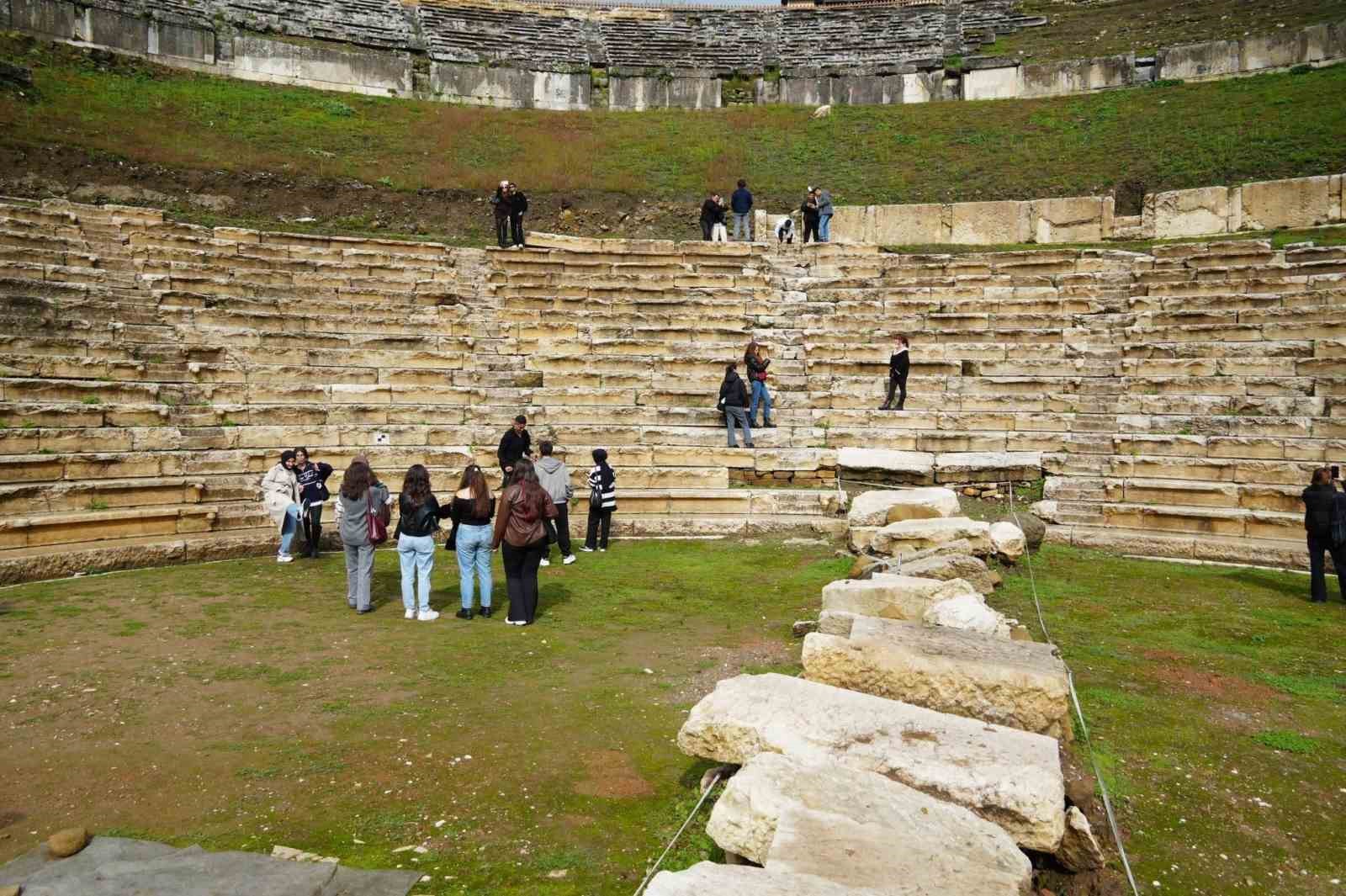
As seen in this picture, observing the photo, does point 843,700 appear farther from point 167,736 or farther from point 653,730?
point 167,736

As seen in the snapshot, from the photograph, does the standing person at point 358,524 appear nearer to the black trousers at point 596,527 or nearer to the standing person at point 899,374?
the black trousers at point 596,527

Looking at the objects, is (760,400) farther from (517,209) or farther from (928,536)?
(517,209)

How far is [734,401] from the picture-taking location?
12.5m

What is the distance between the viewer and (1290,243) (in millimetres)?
15688

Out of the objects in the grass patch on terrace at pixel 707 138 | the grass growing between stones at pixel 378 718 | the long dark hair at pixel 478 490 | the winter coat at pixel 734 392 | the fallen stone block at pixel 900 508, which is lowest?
the grass growing between stones at pixel 378 718

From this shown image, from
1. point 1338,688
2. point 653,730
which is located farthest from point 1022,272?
point 653,730

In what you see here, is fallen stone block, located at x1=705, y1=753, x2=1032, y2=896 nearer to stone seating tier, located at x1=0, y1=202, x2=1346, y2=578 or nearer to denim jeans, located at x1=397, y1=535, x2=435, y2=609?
denim jeans, located at x1=397, y1=535, x2=435, y2=609

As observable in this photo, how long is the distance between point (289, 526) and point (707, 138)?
21725mm

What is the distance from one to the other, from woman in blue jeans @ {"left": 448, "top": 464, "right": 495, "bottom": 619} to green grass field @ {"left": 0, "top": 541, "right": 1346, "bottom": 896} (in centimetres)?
34

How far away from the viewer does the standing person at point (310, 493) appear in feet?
31.7

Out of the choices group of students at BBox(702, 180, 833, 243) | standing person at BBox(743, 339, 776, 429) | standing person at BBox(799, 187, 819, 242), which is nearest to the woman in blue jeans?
standing person at BBox(743, 339, 776, 429)

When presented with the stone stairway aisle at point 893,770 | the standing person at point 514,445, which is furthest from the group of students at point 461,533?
the stone stairway aisle at point 893,770

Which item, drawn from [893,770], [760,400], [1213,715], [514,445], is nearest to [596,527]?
[514,445]

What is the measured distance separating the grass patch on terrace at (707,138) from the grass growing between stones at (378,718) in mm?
17345
